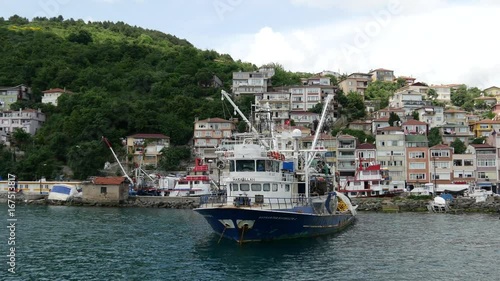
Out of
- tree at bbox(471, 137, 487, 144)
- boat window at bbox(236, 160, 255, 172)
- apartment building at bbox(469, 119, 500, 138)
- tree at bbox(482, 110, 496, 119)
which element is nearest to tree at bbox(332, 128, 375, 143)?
tree at bbox(471, 137, 487, 144)

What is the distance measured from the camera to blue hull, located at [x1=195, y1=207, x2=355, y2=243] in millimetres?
31453

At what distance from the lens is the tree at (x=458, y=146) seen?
81619 millimetres

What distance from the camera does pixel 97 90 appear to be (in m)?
104

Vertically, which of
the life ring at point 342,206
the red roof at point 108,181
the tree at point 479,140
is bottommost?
the life ring at point 342,206

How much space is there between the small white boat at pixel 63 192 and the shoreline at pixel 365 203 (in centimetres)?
74

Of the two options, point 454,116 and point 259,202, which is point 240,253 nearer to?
point 259,202

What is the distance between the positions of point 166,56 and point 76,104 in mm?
38941

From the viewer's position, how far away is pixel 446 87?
409ft

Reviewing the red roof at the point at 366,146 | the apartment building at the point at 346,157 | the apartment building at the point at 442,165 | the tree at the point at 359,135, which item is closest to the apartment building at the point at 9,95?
the tree at the point at 359,135

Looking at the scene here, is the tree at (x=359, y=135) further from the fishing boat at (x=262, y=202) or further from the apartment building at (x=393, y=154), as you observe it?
the fishing boat at (x=262, y=202)

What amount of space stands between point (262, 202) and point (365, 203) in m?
34.8

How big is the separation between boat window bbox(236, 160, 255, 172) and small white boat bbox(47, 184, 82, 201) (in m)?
41.9

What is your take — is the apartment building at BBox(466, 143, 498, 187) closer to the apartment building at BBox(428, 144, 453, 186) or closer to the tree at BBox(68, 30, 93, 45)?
the apartment building at BBox(428, 144, 453, 186)

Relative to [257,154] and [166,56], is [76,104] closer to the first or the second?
[166,56]
